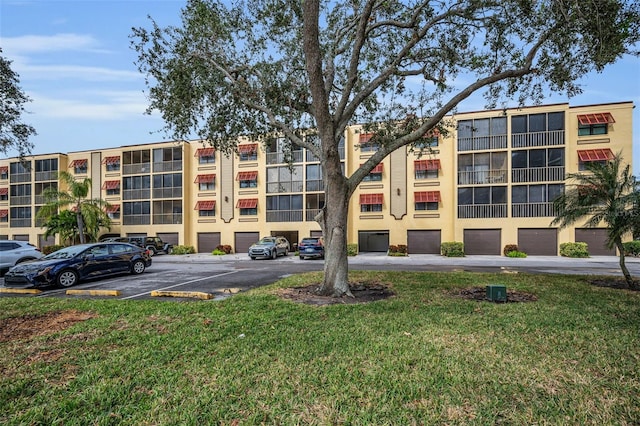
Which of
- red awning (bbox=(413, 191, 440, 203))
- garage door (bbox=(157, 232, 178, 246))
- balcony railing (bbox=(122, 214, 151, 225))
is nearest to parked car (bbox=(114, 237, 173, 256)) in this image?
garage door (bbox=(157, 232, 178, 246))

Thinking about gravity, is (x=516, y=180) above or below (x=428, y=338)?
above

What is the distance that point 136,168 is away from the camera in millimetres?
32812

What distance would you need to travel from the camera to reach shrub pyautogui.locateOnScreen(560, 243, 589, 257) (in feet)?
74.3

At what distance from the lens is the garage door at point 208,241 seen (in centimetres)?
3088

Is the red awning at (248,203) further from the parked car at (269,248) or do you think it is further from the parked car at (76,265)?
the parked car at (76,265)

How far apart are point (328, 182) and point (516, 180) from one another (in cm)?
2169

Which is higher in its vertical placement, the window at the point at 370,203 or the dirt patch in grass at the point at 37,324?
the window at the point at 370,203

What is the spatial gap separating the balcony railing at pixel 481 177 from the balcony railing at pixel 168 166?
25083mm

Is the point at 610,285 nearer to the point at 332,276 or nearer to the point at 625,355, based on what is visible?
the point at 625,355

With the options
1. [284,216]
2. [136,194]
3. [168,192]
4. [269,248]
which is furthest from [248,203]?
[136,194]

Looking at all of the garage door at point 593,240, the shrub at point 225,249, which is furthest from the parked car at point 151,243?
the garage door at point 593,240

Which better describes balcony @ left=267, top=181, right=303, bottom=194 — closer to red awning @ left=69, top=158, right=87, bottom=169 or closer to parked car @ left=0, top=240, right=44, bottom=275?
parked car @ left=0, top=240, right=44, bottom=275

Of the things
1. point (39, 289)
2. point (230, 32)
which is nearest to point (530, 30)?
point (230, 32)

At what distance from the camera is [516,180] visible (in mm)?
24812
